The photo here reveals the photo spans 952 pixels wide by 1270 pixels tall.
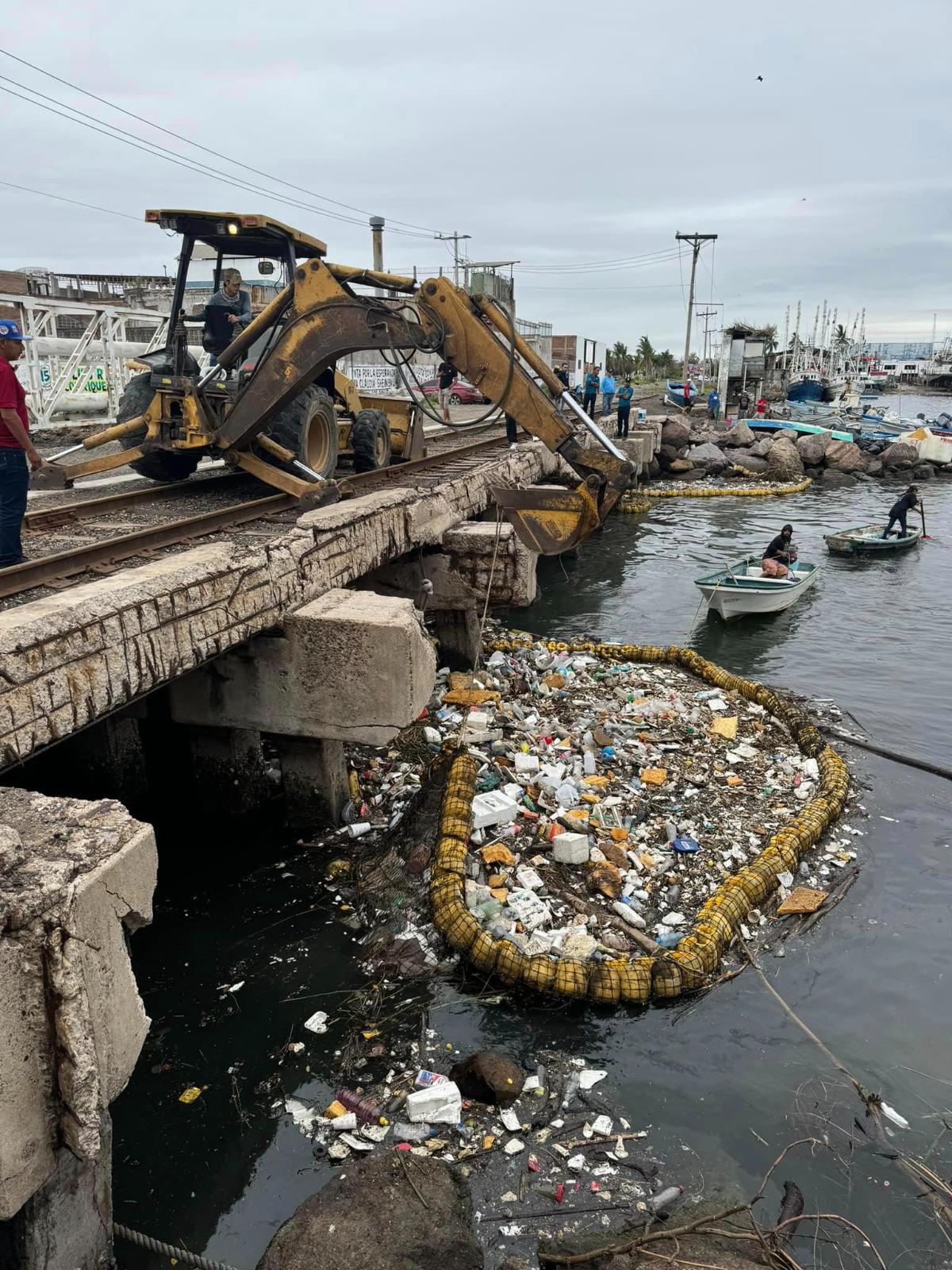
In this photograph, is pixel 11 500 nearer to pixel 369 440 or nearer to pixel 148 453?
pixel 148 453

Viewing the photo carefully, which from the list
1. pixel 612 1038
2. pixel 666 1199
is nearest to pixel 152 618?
pixel 612 1038

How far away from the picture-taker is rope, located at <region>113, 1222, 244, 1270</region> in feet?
11.2

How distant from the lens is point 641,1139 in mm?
4180

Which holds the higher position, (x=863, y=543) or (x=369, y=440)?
(x=369, y=440)

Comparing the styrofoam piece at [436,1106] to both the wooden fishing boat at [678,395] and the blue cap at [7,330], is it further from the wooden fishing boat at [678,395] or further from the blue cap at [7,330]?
the wooden fishing boat at [678,395]

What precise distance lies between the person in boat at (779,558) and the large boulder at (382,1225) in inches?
436

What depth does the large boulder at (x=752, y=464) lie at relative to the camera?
96.2 ft

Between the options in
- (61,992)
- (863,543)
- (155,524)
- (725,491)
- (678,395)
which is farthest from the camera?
(678,395)

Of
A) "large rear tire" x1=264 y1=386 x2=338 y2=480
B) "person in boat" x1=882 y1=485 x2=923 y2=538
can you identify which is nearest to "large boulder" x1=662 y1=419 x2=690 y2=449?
"person in boat" x1=882 y1=485 x2=923 y2=538

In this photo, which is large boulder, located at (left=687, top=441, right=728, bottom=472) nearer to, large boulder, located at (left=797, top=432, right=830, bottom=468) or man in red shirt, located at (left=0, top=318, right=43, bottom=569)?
large boulder, located at (left=797, top=432, right=830, bottom=468)

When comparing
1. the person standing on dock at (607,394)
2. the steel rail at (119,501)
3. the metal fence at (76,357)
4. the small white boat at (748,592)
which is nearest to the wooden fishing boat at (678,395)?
the person standing on dock at (607,394)

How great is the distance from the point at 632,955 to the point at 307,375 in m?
5.47

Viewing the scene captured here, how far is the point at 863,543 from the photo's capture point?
57.6 feet

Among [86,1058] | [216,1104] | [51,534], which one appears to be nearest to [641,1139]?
[216,1104]
